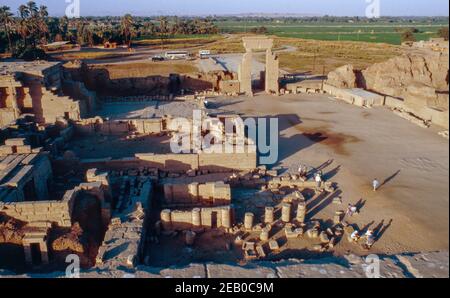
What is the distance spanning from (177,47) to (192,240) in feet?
195

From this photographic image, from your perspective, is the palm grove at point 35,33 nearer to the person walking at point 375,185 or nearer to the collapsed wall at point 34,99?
the collapsed wall at point 34,99

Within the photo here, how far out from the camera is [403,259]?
9.41 metres

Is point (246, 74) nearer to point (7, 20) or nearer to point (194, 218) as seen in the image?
point (194, 218)

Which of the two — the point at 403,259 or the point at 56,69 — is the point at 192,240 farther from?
the point at 56,69

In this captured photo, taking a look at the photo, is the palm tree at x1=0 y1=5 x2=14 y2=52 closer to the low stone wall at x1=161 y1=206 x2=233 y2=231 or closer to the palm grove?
the palm grove

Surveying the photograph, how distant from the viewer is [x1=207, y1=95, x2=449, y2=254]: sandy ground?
1253 cm

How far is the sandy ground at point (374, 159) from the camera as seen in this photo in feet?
41.1

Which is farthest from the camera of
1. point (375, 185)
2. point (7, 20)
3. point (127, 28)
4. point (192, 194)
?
point (127, 28)

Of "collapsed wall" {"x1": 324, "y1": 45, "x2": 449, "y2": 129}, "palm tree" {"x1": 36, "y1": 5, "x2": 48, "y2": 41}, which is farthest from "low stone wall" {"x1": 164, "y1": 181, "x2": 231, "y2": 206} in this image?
"palm tree" {"x1": 36, "y1": 5, "x2": 48, "y2": 41}

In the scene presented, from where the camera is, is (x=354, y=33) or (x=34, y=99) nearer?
(x=34, y=99)

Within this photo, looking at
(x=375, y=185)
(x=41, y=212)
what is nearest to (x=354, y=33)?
(x=375, y=185)

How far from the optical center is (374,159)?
1823 cm

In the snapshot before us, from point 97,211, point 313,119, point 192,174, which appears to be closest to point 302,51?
point 313,119

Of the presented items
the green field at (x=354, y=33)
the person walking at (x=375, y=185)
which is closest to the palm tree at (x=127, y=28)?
the green field at (x=354, y=33)
